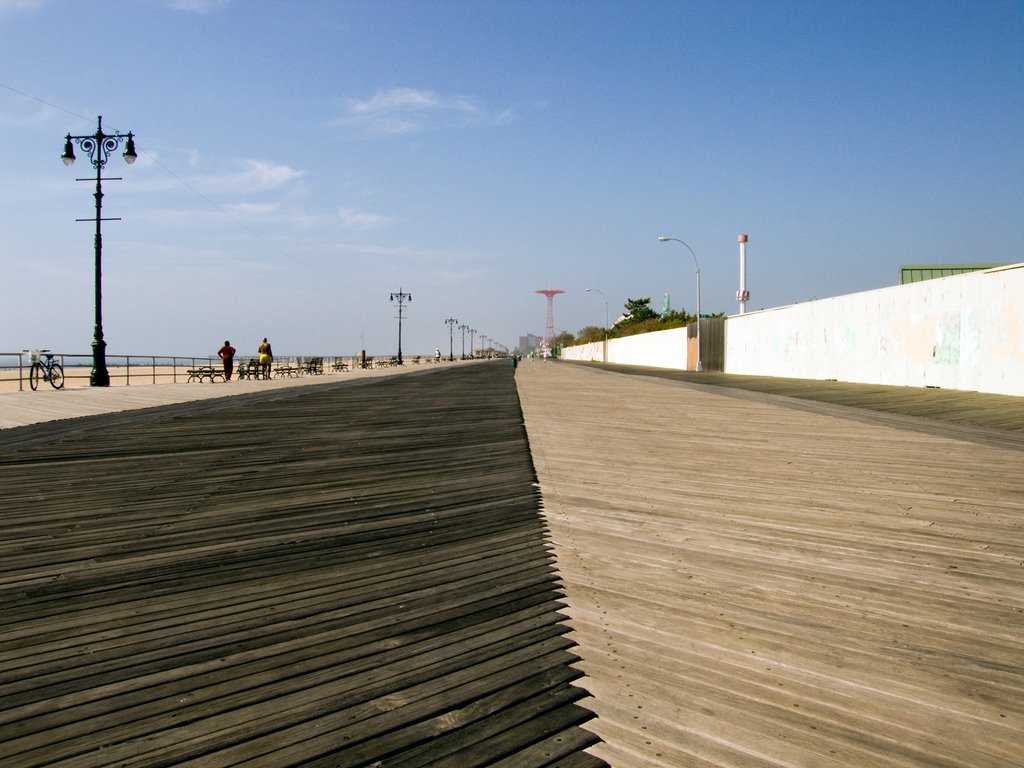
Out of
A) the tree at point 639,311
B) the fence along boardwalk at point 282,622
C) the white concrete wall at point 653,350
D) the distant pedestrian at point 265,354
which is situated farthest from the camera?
the tree at point 639,311

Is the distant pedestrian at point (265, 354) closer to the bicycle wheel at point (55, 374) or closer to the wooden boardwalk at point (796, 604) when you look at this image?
the bicycle wheel at point (55, 374)

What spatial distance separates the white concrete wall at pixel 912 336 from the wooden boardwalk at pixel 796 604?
444 inches

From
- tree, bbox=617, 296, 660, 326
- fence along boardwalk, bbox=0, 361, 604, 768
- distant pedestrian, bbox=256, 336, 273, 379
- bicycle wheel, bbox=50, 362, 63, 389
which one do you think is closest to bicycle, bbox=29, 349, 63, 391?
bicycle wheel, bbox=50, 362, 63, 389

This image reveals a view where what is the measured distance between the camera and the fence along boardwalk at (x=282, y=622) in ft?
7.33

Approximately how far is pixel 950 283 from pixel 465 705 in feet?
71.4

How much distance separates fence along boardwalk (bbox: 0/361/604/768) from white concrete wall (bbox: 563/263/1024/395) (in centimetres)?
1630

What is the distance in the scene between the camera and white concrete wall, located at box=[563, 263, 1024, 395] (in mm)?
17156

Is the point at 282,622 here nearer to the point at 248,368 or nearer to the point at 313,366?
the point at 248,368

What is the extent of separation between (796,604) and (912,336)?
838 inches

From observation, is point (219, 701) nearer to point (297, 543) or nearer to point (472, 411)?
point (297, 543)

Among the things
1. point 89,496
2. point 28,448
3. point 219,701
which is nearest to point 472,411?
point 28,448

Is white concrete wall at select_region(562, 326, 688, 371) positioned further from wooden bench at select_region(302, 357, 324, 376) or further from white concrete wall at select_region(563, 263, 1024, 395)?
wooden bench at select_region(302, 357, 324, 376)

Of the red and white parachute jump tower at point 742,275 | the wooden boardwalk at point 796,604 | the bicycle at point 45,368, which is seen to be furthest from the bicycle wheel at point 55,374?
the red and white parachute jump tower at point 742,275

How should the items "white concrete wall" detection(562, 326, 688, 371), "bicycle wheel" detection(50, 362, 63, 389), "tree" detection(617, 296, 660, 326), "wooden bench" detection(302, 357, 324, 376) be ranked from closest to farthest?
1. "bicycle wheel" detection(50, 362, 63, 389)
2. "wooden bench" detection(302, 357, 324, 376)
3. "white concrete wall" detection(562, 326, 688, 371)
4. "tree" detection(617, 296, 660, 326)
